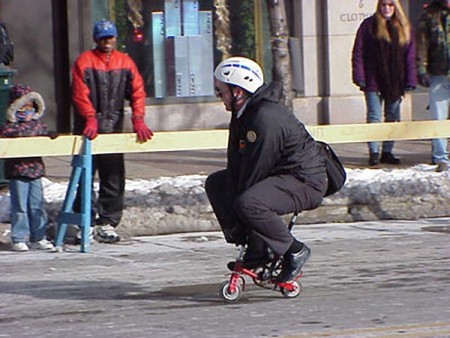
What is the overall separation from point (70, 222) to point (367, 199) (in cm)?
304

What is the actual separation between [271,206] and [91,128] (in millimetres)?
3064

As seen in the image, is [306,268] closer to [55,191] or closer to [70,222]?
[70,222]

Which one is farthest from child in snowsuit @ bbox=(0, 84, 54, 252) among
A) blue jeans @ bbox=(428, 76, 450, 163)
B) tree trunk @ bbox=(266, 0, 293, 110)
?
blue jeans @ bbox=(428, 76, 450, 163)

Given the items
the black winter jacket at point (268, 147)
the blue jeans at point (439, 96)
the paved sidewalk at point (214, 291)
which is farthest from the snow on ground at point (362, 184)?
the black winter jacket at point (268, 147)

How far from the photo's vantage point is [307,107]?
1852cm

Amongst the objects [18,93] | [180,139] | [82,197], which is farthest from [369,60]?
[18,93]

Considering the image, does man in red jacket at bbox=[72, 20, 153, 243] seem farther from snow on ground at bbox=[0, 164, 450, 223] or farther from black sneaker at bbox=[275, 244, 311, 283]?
black sneaker at bbox=[275, 244, 311, 283]

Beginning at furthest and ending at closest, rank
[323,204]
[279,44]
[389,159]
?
[389,159]
[279,44]
[323,204]

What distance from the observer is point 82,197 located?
33.9 feet

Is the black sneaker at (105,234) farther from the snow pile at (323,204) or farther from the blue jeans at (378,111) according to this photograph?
the blue jeans at (378,111)

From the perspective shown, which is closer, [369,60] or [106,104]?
[106,104]

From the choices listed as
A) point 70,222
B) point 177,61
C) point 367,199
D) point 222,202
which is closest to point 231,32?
point 177,61

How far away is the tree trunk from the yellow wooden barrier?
7.11 ft

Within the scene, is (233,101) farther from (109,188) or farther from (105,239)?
(105,239)
